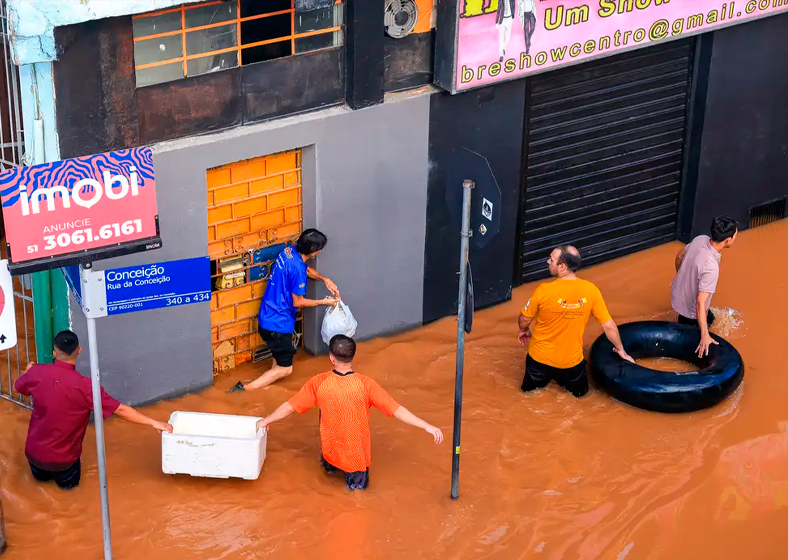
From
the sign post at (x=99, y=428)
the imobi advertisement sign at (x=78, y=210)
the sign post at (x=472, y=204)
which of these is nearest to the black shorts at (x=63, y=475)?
the sign post at (x=99, y=428)

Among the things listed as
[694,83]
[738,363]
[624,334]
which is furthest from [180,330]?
[694,83]

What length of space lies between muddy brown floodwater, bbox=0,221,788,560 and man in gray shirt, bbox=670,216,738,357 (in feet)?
2.46

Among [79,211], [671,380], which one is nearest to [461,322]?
[671,380]

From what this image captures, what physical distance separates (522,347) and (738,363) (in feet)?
6.62

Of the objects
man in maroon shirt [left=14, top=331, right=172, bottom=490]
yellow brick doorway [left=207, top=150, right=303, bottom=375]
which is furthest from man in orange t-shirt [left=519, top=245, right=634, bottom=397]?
man in maroon shirt [left=14, top=331, right=172, bottom=490]

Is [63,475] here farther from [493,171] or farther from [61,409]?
[493,171]

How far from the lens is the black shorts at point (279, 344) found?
1072cm

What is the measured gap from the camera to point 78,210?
745cm

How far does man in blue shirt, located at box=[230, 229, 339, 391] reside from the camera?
1045 centimetres

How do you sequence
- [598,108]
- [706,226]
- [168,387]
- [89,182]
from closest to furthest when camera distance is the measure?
1. [89,182]
2. [168,387]
3. [598,108]
4. [706,226]

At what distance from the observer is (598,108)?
12422 mm

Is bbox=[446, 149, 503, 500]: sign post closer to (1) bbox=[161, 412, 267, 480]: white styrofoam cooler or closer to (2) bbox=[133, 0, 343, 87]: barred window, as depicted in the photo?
(1) bbox=[161, 412, 267, 480]: white styrofoam cooler

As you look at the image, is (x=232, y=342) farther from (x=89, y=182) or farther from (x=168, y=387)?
(x=89, y=182)

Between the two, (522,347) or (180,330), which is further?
(522,347)
